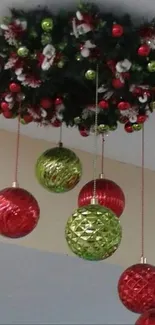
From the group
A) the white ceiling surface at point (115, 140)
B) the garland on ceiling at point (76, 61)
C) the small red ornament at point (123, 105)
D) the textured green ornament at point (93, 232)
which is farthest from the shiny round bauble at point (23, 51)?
the white ceiling surface at point (115, 140)

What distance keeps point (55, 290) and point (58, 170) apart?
3.24ft

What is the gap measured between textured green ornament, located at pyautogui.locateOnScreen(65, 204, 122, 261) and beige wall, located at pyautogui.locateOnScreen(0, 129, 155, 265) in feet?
1.87

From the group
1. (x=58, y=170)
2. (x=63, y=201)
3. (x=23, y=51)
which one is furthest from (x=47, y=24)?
(x=63, y=201)

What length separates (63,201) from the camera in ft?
6.54

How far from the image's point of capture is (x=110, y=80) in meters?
1.44

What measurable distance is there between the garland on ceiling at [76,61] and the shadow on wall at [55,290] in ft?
1.77

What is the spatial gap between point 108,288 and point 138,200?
0.44 metres

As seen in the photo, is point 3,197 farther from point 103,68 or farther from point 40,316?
point 40,316

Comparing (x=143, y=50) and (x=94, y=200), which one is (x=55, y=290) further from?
(x=143, y=50)

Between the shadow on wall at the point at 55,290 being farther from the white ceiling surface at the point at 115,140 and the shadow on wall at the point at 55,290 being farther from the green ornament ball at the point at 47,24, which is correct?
the green ornament ball at the point at 47,24

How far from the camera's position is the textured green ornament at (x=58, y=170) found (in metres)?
1.51

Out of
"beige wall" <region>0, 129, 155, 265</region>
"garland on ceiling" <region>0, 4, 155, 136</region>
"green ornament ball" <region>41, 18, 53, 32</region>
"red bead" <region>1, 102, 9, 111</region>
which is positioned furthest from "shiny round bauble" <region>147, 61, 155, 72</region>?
"beige wall" <region>0, 129, 155, 265</region>

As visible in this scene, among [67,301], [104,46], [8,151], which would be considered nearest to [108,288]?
[67,301]

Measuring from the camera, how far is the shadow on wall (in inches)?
82.0
